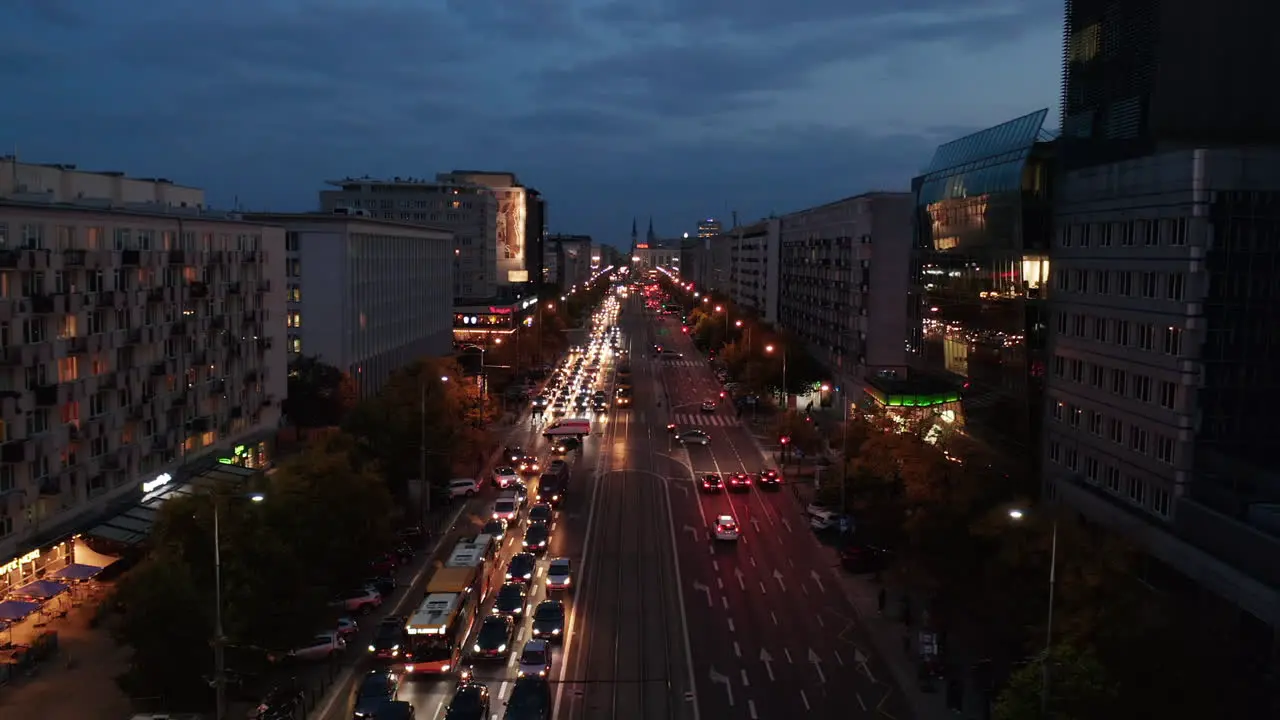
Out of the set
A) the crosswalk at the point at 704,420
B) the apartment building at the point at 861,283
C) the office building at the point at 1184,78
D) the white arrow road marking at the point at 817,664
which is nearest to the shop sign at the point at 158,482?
the white arrow road marking at the point at 817,664

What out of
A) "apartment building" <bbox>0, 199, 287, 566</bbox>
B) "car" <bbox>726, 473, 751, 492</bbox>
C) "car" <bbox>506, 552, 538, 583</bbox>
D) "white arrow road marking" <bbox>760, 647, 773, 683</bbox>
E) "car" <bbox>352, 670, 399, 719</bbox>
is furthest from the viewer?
"car" <bbox>726, 473, 751, 492</bbox>

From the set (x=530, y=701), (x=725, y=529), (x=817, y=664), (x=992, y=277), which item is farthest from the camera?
(x=992, y=277)

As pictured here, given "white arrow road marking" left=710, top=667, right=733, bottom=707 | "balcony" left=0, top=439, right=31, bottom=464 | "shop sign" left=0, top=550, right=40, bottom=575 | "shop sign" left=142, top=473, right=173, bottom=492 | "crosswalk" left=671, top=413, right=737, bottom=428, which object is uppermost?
"balcony" left=0, top=439, right=31, bottom=464

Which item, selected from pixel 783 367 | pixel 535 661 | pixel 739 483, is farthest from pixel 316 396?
pixel 535 661

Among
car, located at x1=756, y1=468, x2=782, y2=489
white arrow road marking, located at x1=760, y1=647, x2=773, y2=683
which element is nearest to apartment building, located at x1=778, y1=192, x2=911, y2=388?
car, located at x1=756, y1=468, x2=782, y2=489

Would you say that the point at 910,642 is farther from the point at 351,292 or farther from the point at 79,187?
the point at 351,292

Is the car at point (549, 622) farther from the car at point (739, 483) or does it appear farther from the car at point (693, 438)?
the car at point (693, 438)

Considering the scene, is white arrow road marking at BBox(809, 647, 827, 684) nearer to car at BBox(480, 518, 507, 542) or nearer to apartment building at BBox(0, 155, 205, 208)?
car at BBox(480, 518, 507, 542)
